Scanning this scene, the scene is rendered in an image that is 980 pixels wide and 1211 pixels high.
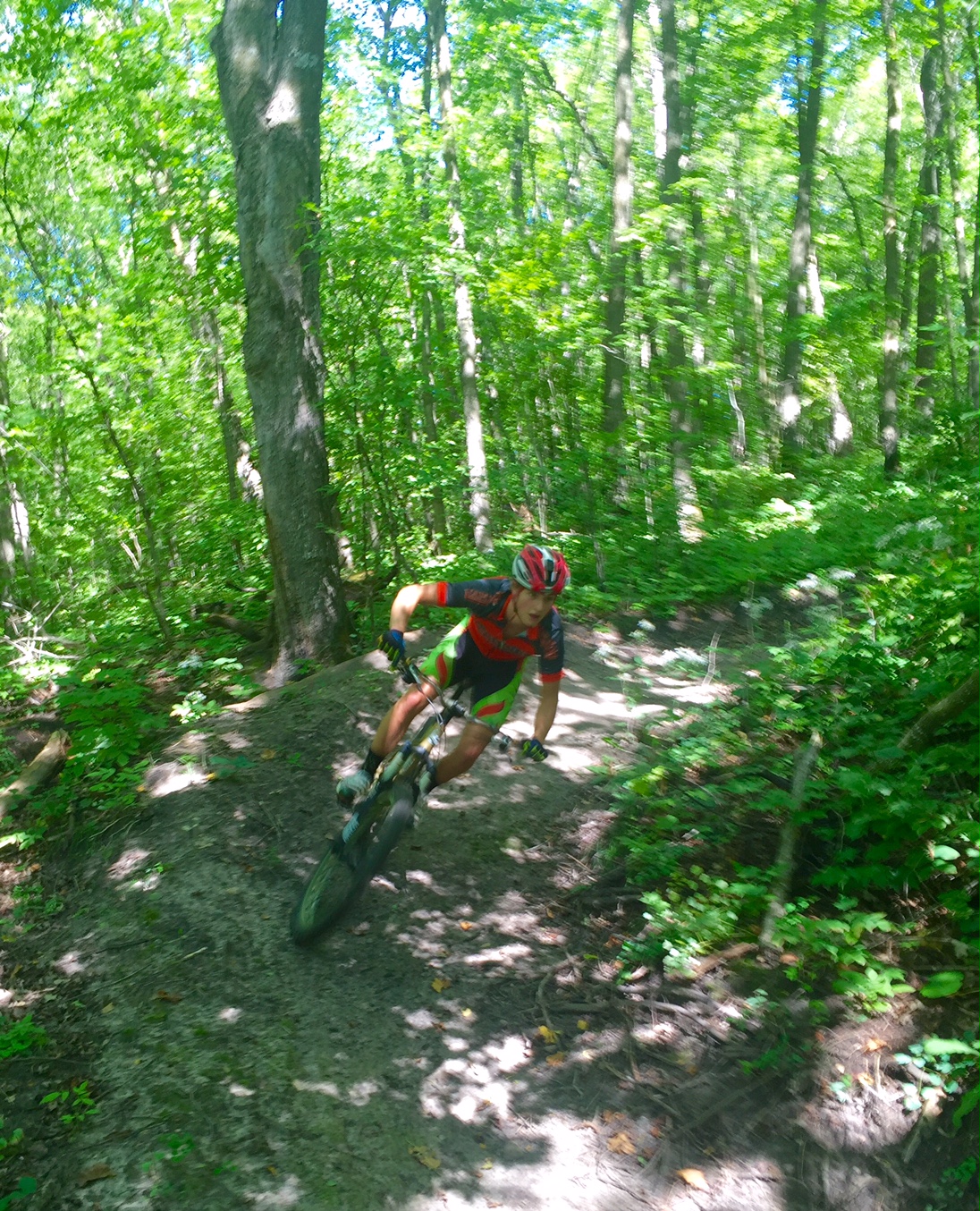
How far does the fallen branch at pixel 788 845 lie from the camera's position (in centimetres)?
428

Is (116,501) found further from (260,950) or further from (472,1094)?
(472,1094)

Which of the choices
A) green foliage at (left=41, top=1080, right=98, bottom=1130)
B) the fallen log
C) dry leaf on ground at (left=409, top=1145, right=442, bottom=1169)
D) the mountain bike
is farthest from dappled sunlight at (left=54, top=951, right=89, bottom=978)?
dry leaf on ground at (left=409, top=1145, right=442, bottom=1169)

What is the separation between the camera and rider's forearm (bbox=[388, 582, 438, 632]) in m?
4.75

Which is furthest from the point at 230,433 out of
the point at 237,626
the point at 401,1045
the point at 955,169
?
the point at 955,169

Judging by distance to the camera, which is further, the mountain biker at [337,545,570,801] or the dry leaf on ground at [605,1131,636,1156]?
the mountain biker at [337,545,570,801]

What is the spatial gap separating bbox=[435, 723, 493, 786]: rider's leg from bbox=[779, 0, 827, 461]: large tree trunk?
44.9ft

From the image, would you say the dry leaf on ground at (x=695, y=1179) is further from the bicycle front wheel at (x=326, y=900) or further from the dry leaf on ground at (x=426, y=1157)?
the bicycle front wheel at (x=326, y=900)

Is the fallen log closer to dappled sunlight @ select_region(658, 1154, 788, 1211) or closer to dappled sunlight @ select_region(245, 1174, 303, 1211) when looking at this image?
dappled sunlight @ select_region(245, 1174, 303, 1211)

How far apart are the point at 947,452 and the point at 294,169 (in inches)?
393

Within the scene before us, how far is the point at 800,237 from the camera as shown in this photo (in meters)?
17.9

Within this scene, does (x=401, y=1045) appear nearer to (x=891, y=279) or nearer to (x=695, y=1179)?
(x=695, y=1179)

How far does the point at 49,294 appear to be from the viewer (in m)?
10.3

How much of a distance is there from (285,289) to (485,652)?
16.5ft

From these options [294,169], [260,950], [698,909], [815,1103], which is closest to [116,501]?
[294,169]
